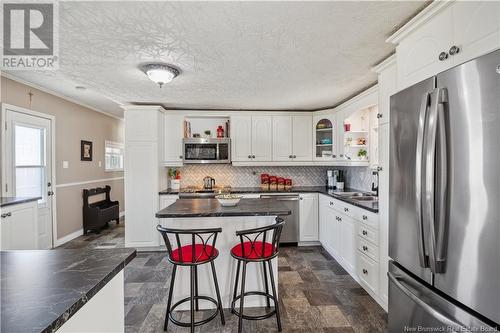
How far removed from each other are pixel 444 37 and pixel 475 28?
203 millimetres

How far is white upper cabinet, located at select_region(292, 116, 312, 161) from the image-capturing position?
4477mm

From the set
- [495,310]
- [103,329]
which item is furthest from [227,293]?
[495,310]

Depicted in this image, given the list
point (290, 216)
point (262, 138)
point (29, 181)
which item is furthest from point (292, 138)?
point (29, 181)

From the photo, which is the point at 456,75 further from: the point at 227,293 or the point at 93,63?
the point at 93,63

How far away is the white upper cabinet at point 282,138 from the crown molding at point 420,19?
2619 millimetres

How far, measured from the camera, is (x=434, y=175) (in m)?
1.24

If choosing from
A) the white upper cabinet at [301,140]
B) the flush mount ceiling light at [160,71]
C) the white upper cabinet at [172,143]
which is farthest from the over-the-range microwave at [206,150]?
the flush mount ceiling light at [160,71]

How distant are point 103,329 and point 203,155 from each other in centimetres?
345

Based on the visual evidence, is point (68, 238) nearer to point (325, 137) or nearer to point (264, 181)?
point (264, 181)

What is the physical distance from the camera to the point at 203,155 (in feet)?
14.2

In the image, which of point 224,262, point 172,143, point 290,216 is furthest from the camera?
point 172,143

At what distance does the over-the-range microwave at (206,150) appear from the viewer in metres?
4.32

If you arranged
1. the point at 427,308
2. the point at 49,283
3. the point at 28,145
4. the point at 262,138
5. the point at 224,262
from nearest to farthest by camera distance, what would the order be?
the point at 49,283 < the point at 427,308 < the point at 224,262 < the point at 28,145 < the point at 262,138

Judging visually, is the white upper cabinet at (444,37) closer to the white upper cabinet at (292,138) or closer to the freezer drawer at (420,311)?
the freezer drawer at (420,311)
